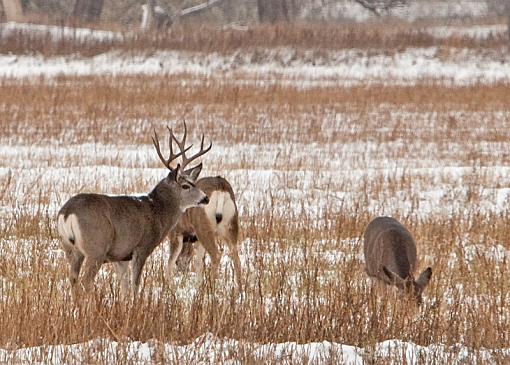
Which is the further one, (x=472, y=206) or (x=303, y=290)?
(x=472, y=206)

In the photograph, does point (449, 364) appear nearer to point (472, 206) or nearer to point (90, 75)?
point (472, 206)

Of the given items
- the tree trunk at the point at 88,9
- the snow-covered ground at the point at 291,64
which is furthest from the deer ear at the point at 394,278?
the tree trunk at the point at 88,9

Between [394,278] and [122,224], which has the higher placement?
[122,224]

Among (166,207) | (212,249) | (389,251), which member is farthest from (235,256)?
(389,251)

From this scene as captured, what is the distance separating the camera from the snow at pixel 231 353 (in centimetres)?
597

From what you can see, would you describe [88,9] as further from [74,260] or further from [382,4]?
[74,260]

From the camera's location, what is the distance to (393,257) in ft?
25.6

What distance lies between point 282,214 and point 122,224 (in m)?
3.79

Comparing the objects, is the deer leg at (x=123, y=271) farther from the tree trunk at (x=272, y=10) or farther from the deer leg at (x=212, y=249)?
the tree trunk at (x=272, y=10)

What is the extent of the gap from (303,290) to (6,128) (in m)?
13.0

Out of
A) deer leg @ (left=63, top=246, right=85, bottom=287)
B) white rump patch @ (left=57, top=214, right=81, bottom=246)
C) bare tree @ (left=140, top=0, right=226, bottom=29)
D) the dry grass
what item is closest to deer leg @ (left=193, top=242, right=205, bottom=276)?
deer leg @ (left=63, top=246, right=85, bottom=287)

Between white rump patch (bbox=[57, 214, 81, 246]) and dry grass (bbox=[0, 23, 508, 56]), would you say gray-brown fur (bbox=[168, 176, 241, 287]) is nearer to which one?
white rump patch (bbox=[57, 214, 81, 246])

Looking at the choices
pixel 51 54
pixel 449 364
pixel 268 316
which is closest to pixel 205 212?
pixel 268 316

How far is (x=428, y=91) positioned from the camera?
2733 centimetres
